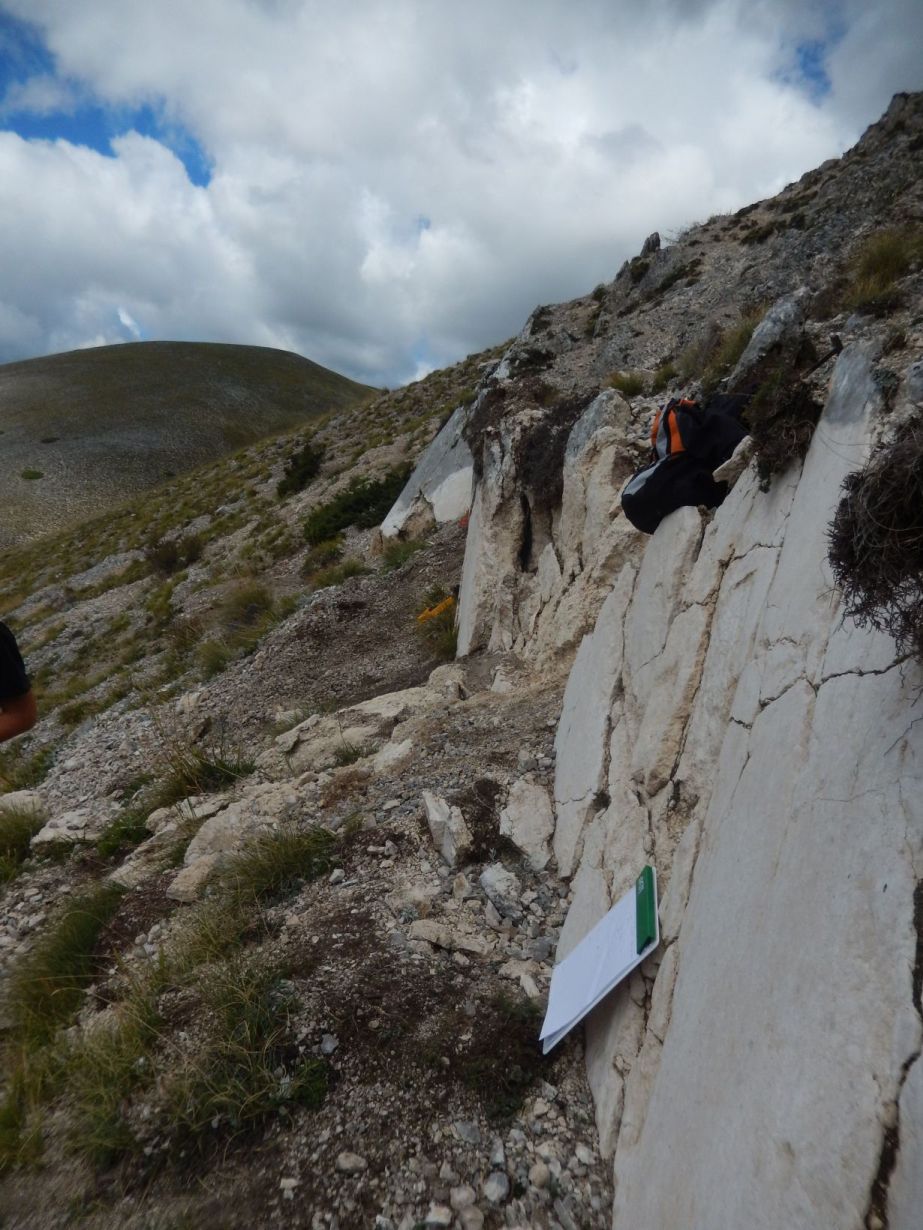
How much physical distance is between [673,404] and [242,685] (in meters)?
7.89

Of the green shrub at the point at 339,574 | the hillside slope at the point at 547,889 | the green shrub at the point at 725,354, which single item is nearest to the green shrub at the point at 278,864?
the hillside slope at the point at 547,889

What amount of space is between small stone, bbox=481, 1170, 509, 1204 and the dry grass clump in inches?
114

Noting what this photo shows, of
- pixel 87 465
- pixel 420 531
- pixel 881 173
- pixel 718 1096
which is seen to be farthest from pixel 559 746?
pixel 87 465

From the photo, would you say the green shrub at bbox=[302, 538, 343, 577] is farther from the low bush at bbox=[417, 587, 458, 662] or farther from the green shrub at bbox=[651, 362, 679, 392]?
the green shrub at bbox=[651, 362, 679, 392]

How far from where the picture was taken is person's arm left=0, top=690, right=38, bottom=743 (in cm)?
410

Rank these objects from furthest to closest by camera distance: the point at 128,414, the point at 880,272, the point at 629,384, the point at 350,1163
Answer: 1. the point at 128,414
2. the point at 629,384
3. the point at 880,272
4. the point at 350,1163

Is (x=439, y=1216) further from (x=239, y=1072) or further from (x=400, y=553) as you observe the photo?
(x=400, y=553)

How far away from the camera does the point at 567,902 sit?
4230 mm

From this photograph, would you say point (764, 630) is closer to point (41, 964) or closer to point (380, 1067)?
point (380, 1067)

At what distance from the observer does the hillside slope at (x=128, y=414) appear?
142 ft

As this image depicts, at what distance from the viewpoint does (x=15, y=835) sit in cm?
719

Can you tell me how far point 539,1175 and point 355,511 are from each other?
15.5 m

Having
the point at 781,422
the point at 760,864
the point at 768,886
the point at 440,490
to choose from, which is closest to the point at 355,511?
the point at 440,490

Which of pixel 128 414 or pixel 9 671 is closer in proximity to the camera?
pixel 9 671
